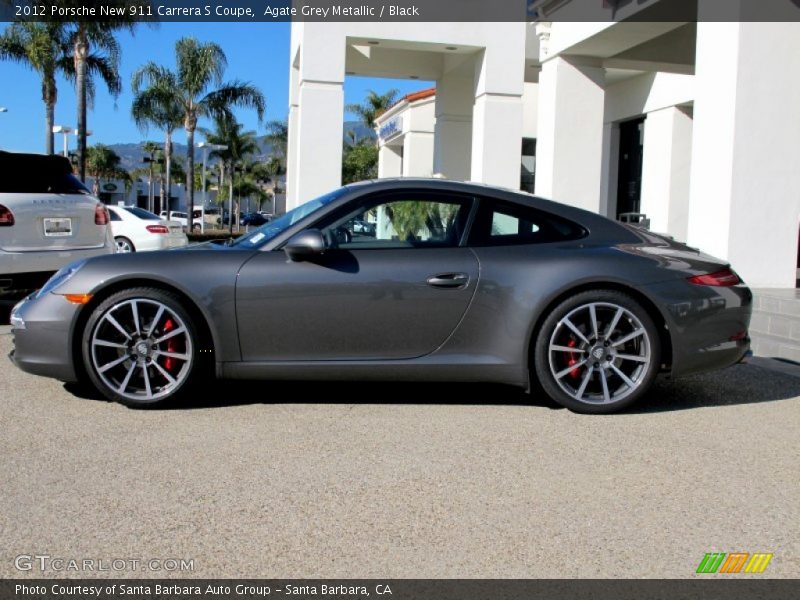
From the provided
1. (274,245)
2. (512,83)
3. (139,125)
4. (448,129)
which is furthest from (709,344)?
(139,125)

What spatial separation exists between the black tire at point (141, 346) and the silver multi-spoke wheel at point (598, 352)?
2.00 m

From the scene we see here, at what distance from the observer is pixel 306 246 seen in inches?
→ 177

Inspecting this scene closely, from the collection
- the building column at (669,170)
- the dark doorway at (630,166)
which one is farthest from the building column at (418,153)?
the building column at (669,170)

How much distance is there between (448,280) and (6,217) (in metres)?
5.05

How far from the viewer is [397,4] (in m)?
16.7

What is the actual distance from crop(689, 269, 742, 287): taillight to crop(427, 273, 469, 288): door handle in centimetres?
130

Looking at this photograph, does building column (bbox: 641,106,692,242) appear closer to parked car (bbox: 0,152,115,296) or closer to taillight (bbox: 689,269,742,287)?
parked car (bbox: 0,152,115,296)

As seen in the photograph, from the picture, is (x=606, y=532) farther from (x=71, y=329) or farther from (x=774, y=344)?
(x=774, y=344)

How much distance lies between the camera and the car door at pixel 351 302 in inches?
180

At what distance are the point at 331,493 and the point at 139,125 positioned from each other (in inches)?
1532

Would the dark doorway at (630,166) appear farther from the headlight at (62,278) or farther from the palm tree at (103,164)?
the palm tree at (103,164)

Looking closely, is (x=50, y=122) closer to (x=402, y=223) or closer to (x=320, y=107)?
(x=320, y=107)

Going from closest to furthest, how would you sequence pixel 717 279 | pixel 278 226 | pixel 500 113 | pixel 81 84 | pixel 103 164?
pixel 717 279, pixel 278 226, pixel 500 113, pixel 81 84, pixel 103 164

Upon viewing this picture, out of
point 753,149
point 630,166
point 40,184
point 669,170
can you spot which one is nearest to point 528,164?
point 630,166
